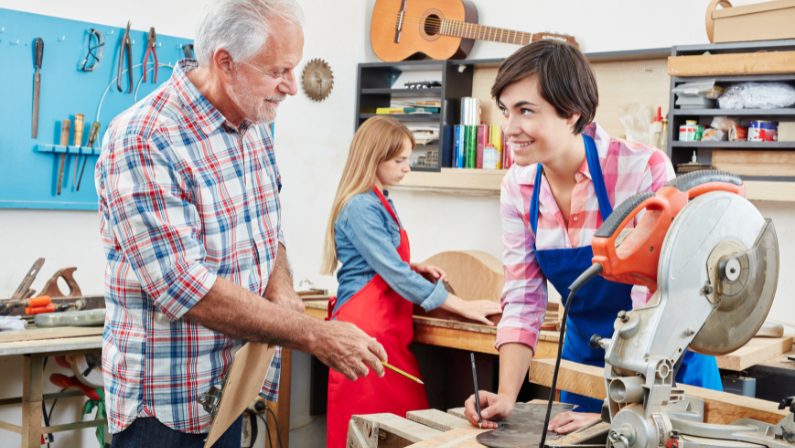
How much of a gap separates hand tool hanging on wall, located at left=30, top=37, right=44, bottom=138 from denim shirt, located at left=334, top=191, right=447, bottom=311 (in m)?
1.49

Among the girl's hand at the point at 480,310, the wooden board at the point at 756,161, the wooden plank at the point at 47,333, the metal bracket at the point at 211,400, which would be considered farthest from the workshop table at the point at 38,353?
the wooden board at the point at 756,161

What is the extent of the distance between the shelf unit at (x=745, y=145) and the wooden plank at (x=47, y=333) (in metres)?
→ 2.51

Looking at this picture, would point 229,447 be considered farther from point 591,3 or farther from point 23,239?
point 591,3

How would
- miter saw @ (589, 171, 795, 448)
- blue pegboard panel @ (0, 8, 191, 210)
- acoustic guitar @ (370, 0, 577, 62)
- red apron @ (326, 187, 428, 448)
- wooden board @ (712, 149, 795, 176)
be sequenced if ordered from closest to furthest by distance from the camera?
1. miter saw @ (589, 171, 795, 448)
2. red apron @ (326, 187, 428, 448)
3. wooden board @ (712, 149, 795, 176)
4. blue pegboard panel @ (0, 8, 191, 210)
5. acoustic guitar @ (370, 0, 577, 62)

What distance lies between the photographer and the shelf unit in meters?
Result: 3.53

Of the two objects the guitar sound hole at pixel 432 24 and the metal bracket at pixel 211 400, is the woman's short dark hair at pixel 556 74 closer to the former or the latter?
the metal bracket at pixel 211 400

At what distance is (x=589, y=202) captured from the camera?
1.74 metres

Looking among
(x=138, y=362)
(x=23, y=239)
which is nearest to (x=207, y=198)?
(x=138, y=362)

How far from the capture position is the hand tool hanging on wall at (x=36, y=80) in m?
3.79

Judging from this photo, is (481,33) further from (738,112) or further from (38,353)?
(38,353)

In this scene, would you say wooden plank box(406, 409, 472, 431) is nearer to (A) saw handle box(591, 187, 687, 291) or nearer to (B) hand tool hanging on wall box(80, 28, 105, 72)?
(A) saw handle box(591, 187, 687, 291)

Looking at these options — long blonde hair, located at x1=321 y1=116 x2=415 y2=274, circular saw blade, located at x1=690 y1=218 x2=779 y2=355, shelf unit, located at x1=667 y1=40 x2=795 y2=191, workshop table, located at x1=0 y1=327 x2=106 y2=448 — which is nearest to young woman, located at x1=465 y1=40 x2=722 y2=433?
circular saw blade, located at x1=690 y1=218 x2=779 y2=355

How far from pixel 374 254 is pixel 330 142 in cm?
202

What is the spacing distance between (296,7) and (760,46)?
2.43m
